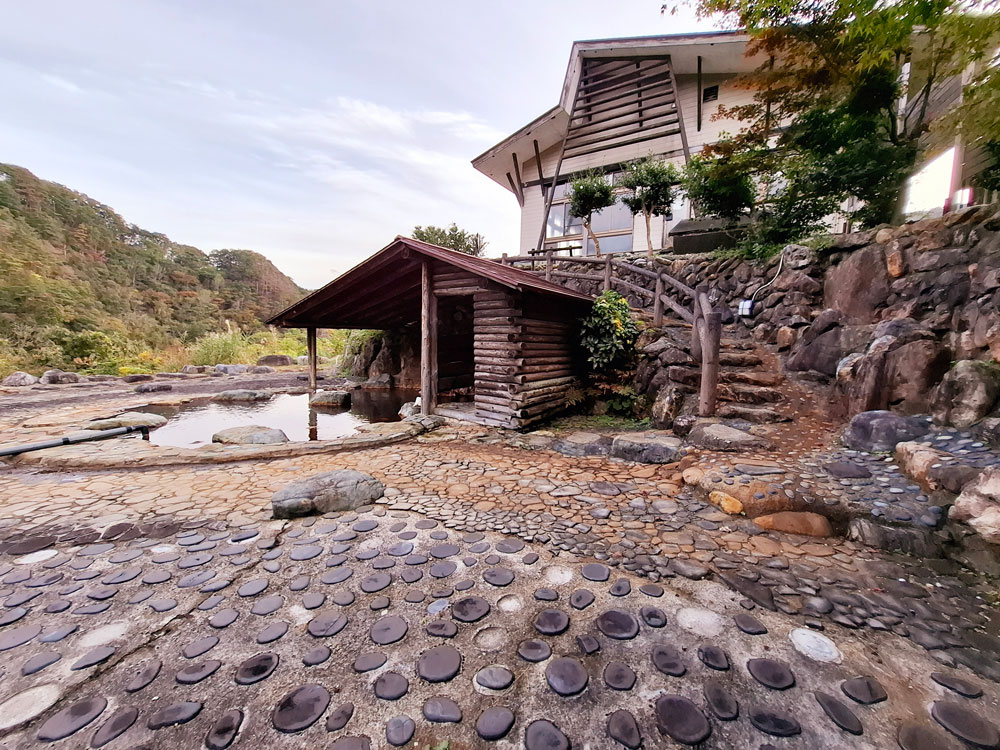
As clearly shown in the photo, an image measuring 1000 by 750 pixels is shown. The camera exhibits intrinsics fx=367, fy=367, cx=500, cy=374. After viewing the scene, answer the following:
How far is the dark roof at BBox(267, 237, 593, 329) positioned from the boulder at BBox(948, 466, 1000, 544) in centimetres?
481

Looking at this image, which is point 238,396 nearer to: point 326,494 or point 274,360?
point 326,494

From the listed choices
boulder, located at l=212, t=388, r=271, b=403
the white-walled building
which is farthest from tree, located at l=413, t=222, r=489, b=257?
boulder, located at l=212, t=388, r=271, b=403

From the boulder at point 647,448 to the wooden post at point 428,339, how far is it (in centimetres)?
375

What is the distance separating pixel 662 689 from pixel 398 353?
12.4 m

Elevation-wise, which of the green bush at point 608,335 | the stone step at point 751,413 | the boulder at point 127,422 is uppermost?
the green bush at point 608,335

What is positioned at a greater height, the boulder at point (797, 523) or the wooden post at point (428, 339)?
the wooden post at point (428, 339)

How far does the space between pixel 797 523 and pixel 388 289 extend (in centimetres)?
849

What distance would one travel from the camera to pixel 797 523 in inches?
119

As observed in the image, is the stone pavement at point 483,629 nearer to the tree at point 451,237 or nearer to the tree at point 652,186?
the tree at point 652,186

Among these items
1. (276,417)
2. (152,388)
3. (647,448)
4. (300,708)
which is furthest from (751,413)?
(152,388)

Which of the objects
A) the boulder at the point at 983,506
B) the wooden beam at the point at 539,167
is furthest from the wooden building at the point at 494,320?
the wooden beam at the point at 539,167

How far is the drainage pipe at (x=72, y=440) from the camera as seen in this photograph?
4660 mm

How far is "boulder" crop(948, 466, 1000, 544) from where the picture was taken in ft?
8.13

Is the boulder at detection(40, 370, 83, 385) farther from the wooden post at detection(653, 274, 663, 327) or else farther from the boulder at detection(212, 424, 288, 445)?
the wooden post at detection(653, 274, 663, 327)
